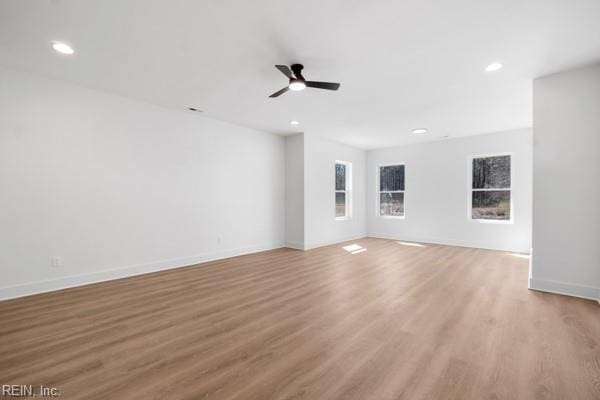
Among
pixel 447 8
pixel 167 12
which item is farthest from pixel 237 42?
pixel 447 8

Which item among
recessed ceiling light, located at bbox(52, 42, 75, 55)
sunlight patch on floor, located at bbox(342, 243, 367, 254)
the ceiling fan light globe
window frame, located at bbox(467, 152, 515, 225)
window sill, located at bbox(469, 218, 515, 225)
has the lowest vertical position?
sunlight patch on floor, located at bbox(342, 243, 367, 254)

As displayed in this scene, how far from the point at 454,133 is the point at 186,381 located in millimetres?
6631

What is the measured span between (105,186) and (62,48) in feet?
5.85

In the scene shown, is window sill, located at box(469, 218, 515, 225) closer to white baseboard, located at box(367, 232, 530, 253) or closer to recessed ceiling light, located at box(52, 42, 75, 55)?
white baseboard, located at box(367, 232, 530, 253)

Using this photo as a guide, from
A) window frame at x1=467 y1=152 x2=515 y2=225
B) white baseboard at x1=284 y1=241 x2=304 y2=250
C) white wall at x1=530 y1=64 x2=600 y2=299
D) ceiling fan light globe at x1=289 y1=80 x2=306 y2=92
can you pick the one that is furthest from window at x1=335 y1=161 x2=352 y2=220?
white wall at x1=530 y1=64 x2=600 y2=299

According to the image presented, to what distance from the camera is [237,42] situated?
2527 millimetres

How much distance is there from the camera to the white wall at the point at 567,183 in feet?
9.70

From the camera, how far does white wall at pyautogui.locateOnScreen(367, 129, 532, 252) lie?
557 centimetres

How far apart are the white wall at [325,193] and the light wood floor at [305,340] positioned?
2554 millimetres

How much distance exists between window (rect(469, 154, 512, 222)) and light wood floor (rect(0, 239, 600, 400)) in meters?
2.71

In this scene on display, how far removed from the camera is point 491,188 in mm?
5988

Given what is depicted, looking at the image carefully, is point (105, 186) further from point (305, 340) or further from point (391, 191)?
point (391, 191)

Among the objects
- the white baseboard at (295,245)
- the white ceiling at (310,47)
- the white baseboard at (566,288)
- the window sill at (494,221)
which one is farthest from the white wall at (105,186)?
the window sill at (494,221)

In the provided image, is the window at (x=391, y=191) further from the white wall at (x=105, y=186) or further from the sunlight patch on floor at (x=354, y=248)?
the white wall at (x=105, y=186)
